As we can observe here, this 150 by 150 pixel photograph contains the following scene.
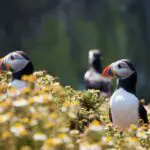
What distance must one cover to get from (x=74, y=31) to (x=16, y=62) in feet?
38.9

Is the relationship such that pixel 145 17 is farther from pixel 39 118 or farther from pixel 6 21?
pixel 39 118

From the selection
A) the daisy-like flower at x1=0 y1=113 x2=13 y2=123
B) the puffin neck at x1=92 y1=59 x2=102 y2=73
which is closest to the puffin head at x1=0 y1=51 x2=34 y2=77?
the daisy-like flower at x1=0 y1=113 x2=13 y2=123

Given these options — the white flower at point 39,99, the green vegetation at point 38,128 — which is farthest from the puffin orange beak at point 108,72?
the white flower at point 39,99

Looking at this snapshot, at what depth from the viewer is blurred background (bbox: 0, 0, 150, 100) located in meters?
17.2

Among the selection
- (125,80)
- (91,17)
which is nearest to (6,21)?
(91,17)

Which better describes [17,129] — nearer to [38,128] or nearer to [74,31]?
[38,128]

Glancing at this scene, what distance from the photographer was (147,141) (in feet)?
15.9

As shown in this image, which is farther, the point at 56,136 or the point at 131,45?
the point at 131,45

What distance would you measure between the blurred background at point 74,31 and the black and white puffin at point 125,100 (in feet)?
35.9

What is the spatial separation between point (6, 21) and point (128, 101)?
1233cm

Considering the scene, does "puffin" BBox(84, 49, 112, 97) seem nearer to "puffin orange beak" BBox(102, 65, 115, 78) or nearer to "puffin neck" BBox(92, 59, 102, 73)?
"puffin neck" BBox(92, 59, 102, 73)

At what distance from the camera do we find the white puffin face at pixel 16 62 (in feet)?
19.4

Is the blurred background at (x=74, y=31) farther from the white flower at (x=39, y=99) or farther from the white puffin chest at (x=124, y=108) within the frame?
the white flower at (x=39, y=99)

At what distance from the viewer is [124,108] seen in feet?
19.2
